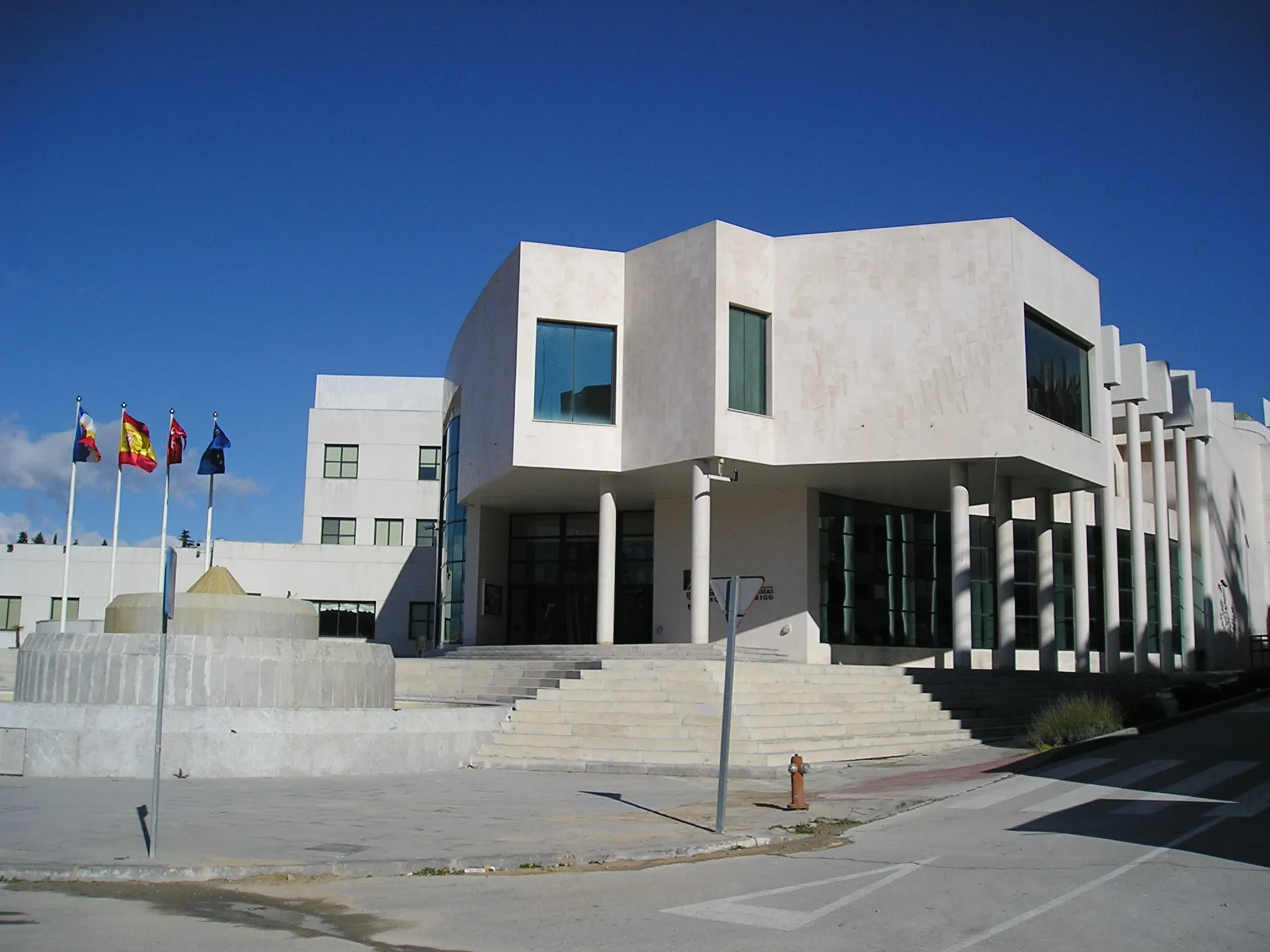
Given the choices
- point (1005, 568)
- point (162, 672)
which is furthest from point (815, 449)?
point (162, 672)

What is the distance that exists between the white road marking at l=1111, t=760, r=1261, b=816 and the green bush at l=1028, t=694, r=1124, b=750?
3277 millimetres

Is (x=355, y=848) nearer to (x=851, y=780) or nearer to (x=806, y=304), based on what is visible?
(x=851, y=780)

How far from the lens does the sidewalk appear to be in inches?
406

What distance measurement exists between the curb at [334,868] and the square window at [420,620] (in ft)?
136

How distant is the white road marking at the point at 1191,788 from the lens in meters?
14.4

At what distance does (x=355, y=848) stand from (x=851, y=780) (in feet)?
31.7

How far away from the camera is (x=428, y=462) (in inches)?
2178

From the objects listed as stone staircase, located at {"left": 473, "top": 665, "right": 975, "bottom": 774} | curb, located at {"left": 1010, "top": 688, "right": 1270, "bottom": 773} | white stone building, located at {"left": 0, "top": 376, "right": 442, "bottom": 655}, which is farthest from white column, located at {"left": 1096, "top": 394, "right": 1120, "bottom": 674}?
white stone building, located at {"left": 0, "top": 376, "right": 442, "bottom": 655}

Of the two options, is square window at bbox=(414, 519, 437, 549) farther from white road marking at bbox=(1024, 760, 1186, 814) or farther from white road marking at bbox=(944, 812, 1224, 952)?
white road marking at bbox=(944, 812, 1224, 952)

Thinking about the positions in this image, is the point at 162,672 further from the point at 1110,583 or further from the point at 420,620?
the point at 420,620

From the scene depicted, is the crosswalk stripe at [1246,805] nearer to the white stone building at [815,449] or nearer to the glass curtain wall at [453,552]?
the white stone building at [815,449]

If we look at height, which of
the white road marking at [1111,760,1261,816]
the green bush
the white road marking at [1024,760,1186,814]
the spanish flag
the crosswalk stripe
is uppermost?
the spanish flag

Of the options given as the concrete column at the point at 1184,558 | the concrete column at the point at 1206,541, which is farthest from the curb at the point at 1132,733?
the concrete column at the point at 1206,541

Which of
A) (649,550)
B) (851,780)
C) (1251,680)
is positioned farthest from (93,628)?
(1251,680)
